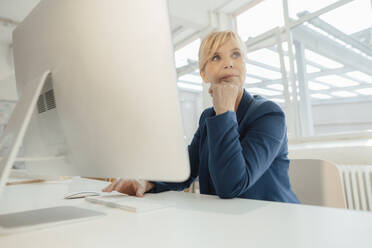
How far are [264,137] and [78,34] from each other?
54cm

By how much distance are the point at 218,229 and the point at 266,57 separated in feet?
10.9

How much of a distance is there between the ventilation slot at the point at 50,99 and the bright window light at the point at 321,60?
277 cm

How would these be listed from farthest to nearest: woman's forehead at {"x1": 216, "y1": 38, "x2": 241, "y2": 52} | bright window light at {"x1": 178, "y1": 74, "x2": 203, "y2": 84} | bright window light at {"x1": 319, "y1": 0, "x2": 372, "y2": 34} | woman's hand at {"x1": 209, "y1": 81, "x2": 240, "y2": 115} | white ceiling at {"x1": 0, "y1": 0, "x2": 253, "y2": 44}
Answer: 1. bright window light at {"x1": 178, "y1": 74, "x2": 203, "y2": 84}
2. white ceiling at {"x1": 0, "y1": 0, "x2": 253, "y2": 44}
3. bright window light at {"x1": 319, "y1": 0, "x2": 372, "y2": 34}
4. woman's forehead at {"x1": 216, "y1": 38, "x2": 241, "y2": 52}
5. woman's hand at {"x1": 209, "y1": 81, "x2": 240, "y2": 115}

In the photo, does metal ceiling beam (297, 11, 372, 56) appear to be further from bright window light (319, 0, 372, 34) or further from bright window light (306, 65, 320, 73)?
bright window light (306, 65, 320, 73)

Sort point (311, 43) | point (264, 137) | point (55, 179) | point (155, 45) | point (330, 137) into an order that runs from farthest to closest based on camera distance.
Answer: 1. point (311, 43)
2. point (330, 137)
3. point (55, 179)
4. point (264, 137)
5. point (155, 45)

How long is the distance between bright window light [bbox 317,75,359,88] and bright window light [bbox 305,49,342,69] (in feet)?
0.35

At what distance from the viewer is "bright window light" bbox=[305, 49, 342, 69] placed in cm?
270

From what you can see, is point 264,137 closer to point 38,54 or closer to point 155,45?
point 155,45

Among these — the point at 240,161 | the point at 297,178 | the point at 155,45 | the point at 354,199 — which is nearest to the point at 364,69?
the point at 354,199

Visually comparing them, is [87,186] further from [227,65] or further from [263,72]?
[263,72]

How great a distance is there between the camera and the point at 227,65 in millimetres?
1013

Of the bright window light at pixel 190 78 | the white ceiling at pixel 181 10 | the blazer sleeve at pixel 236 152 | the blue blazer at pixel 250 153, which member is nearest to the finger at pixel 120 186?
the blue blazer at pixel 250 153

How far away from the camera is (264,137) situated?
772 mm

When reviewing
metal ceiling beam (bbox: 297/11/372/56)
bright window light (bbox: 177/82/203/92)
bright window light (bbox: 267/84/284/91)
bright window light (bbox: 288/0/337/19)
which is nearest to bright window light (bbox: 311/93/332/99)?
bright window light (bbox: 267/84/284/91)
